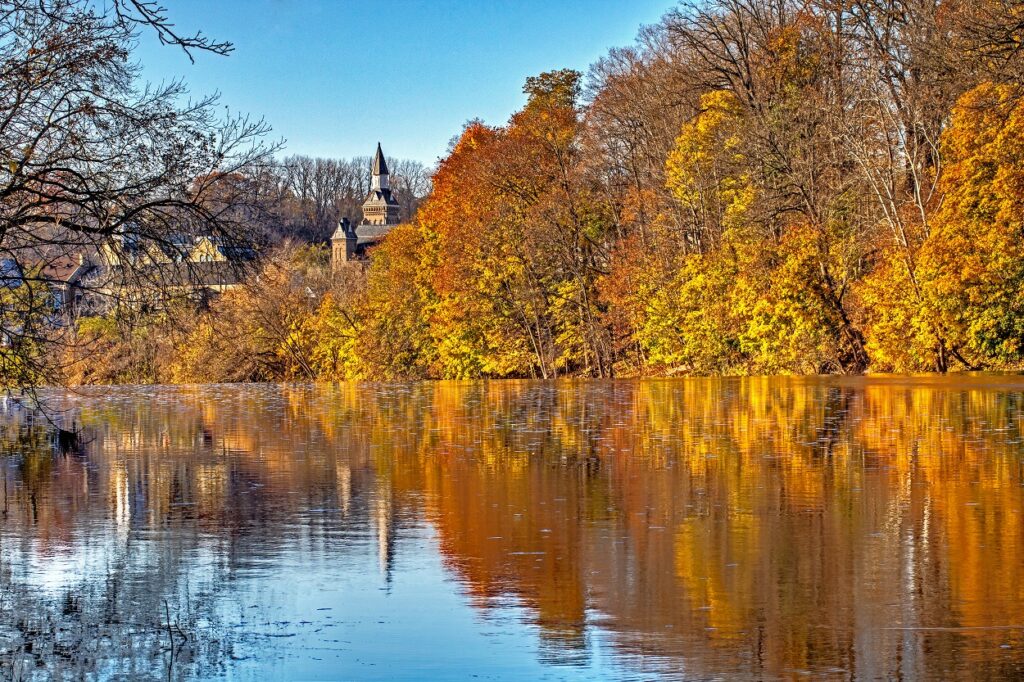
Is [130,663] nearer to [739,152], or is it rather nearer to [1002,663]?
[1002,663]

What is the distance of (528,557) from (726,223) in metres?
42.4

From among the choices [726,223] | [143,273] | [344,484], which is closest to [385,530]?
[344,484]

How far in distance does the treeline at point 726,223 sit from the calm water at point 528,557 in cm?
1070

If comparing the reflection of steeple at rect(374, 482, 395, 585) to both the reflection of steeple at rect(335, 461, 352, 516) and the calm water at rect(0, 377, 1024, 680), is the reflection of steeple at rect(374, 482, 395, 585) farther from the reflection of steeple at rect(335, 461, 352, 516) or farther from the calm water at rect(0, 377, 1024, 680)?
the reflection of steeple at rect(335, 461, 352, 516)

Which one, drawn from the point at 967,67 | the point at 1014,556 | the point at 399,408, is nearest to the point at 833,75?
the point at 967,67

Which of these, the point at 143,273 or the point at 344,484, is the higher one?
the point at 143,273

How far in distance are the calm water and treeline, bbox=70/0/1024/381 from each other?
1070cm

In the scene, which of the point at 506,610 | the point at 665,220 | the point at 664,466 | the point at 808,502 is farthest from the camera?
the point at 665,220

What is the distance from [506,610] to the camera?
9.48m

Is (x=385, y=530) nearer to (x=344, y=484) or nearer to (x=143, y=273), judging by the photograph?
(x=344, y=484)

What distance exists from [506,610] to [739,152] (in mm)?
43065

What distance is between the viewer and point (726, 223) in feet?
173

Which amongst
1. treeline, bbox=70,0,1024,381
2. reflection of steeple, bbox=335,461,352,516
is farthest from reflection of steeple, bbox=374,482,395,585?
treeline, bbox=70,0,1024,381

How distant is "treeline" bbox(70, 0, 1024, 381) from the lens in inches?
1629
